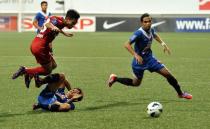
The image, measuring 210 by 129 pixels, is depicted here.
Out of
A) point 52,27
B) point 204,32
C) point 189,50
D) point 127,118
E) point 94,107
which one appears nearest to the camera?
point 127,118

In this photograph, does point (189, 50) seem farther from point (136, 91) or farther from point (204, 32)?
point (204, 32)

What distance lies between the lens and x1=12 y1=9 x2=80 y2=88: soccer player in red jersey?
10.8 m

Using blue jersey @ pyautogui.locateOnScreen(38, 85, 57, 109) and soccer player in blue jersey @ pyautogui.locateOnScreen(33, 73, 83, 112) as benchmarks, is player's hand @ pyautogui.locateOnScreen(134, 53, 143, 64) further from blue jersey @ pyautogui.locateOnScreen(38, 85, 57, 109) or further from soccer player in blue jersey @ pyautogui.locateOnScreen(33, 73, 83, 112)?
blue jersey @ pyautogui.locateOnScreen(38, 85, 57, 109)

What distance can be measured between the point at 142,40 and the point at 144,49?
21cm

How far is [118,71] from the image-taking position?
63.0 ft

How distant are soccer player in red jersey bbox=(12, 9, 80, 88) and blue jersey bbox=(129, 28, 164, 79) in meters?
1.57

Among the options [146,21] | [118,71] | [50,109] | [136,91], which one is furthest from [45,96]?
[118,71]

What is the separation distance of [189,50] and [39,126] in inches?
813

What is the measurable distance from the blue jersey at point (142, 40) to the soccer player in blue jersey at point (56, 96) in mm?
1789

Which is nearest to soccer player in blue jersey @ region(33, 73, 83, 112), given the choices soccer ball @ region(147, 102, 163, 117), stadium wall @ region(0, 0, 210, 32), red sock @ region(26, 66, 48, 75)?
red sock @ region(26, 66, 48, 75)

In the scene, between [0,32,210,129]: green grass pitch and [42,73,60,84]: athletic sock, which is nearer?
[0,32,210,129]: green grass pitch

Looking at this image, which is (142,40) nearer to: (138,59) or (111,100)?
(138,59)

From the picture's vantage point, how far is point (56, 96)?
10.9m

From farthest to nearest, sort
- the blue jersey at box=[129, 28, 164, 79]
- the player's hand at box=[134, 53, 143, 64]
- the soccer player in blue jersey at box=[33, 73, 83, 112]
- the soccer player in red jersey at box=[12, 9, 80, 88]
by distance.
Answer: the blue jersey at box=[129, 28, 164, 79] → the player's hand at box=[134, 53, 143, 64] → the soccer player in red jersey at box=[12, 9, 80, 88] → the soccer player in blue jersey at box=[33, 73, 83, 112]
